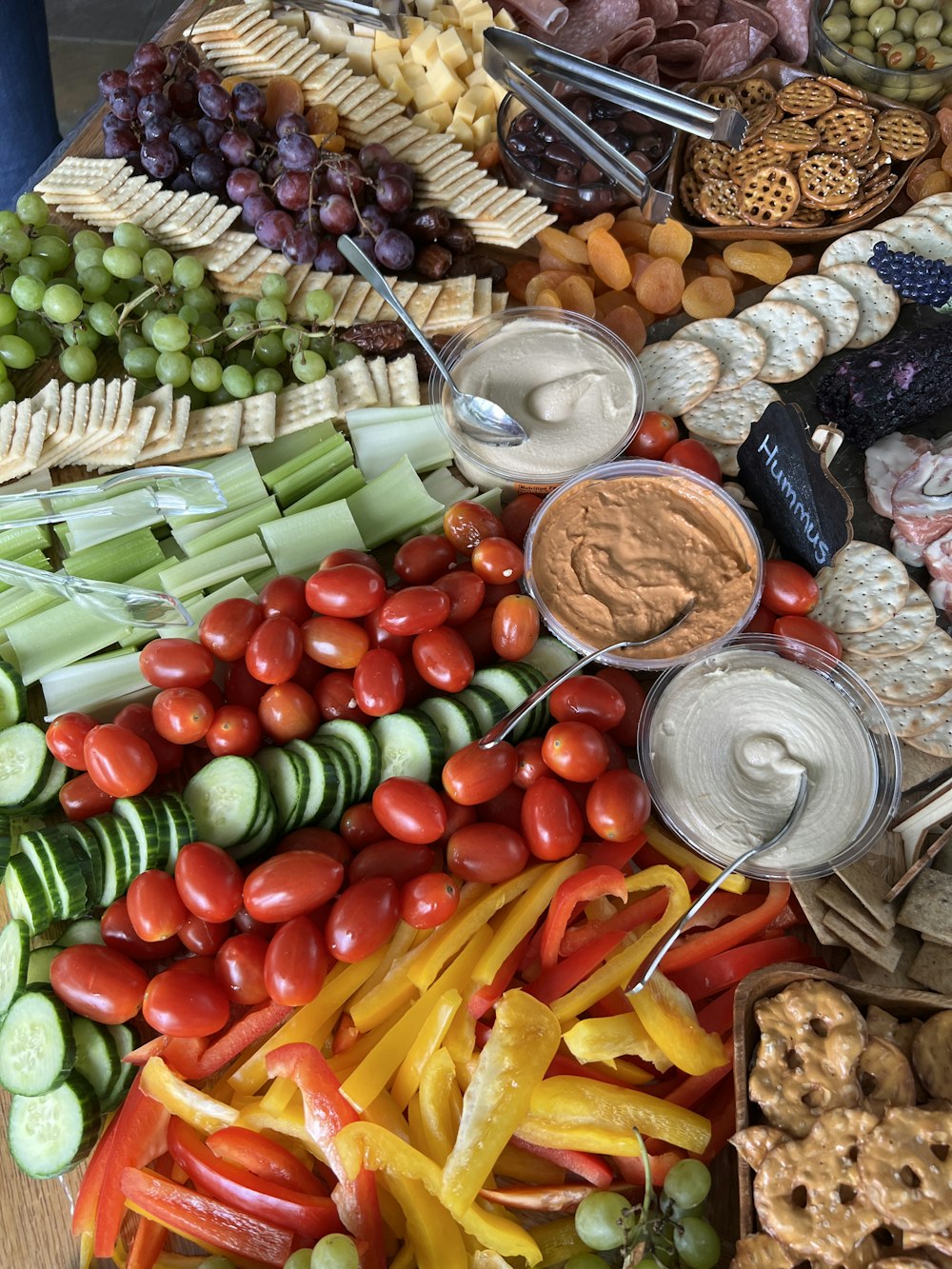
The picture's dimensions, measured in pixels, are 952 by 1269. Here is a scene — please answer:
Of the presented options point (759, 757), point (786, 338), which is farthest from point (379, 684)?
point (786, 338)

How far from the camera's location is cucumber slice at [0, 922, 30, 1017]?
1464mm

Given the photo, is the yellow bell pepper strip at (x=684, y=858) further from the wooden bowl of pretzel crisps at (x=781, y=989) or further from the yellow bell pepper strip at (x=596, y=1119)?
the yellow bell pepper strip at (x=596, y=1119)

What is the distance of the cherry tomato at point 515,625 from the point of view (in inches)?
66.4

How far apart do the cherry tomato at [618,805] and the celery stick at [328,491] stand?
80 centimetres

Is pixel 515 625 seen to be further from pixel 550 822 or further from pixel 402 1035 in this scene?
pixel 402 1035

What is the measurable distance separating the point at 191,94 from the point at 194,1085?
2.13m

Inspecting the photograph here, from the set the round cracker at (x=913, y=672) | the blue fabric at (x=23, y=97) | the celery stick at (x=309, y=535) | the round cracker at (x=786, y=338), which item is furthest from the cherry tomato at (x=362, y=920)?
the blue fabric at (x=23, y=97)

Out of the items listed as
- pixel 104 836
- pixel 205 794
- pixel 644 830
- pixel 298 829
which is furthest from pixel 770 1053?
pixel 104 836

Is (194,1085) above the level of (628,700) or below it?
below

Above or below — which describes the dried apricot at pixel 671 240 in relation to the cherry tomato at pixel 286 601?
above

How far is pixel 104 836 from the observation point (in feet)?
5.06

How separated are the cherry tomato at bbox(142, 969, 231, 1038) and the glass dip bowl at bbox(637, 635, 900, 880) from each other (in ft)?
2.51

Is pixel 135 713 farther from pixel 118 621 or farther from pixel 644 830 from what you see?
pixel 644 830

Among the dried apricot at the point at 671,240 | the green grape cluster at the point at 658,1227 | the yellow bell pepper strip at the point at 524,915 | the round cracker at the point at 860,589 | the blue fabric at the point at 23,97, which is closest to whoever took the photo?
the green grape cluster at the point at 658,1227
